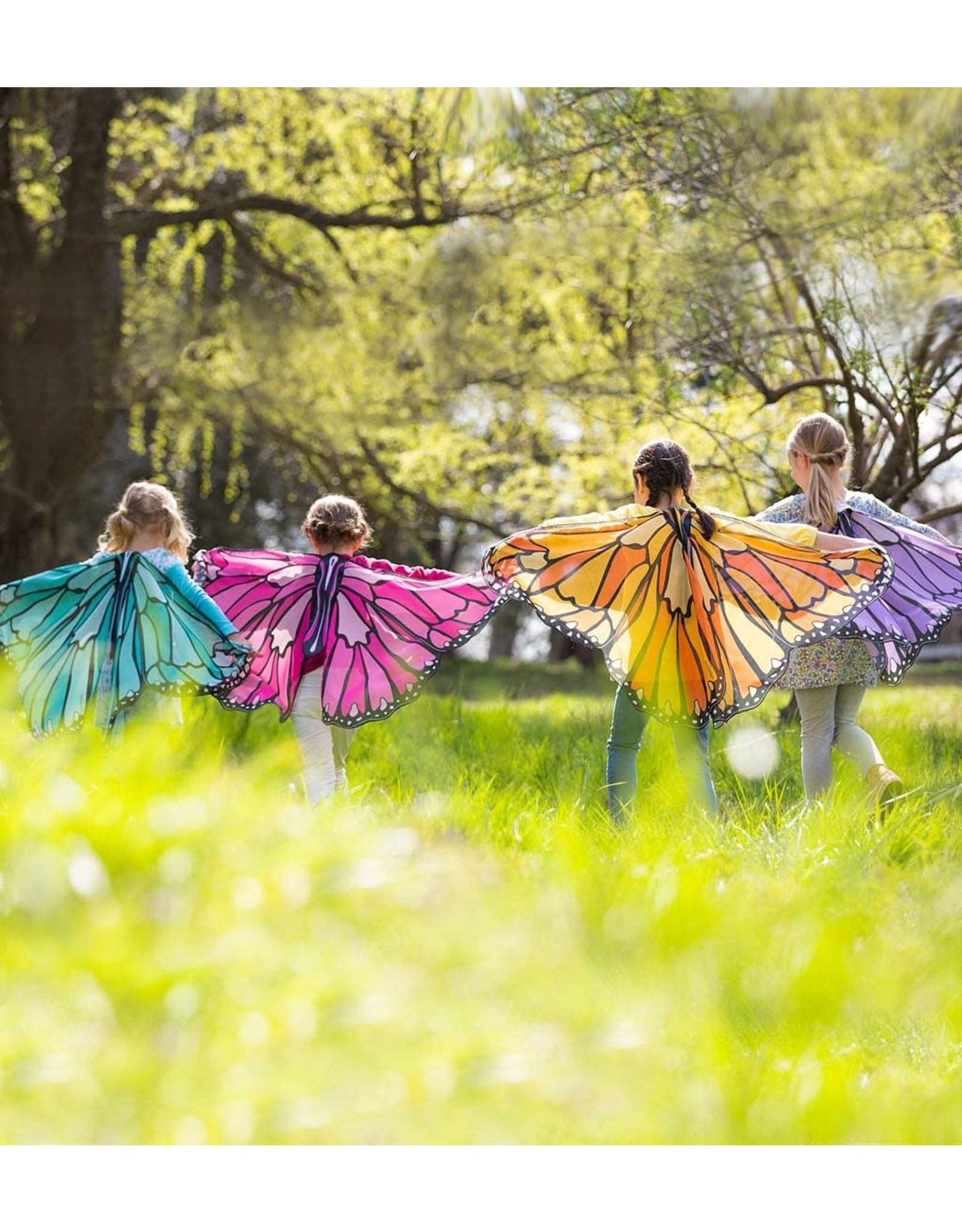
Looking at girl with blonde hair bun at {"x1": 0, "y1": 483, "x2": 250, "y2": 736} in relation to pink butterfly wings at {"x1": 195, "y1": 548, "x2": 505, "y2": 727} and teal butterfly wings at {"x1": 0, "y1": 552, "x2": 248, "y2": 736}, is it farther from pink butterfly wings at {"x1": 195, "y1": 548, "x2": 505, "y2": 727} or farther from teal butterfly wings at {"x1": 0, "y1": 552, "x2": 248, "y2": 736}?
pink butterfly wings at {"x1": 195, "y1": 548, "x2": 505, "y2": 727}

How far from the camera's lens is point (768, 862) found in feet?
11.7

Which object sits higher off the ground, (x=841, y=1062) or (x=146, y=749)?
(x=146, y=749)

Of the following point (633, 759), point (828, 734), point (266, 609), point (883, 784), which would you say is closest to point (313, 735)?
point (266, 609)

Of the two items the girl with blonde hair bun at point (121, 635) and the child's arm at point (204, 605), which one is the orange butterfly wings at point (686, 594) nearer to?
the child's arm at point (204, 605)

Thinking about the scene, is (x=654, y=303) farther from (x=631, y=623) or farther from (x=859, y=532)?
(x=631, y=623)

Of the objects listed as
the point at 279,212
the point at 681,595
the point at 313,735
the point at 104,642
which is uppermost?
the point at 279,212

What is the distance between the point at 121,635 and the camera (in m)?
4.47

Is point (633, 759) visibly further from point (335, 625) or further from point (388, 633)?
point (335, 625)

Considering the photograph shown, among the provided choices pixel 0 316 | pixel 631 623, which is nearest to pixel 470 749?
pixel 631 623

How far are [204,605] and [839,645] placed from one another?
2.37 meters

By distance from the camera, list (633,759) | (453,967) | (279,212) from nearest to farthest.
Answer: (453,967) → (633,759) → (279,212)

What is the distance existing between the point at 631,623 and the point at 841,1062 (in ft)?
6.41

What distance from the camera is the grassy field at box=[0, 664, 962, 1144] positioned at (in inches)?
78.8

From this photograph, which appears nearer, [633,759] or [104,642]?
[633,759]
